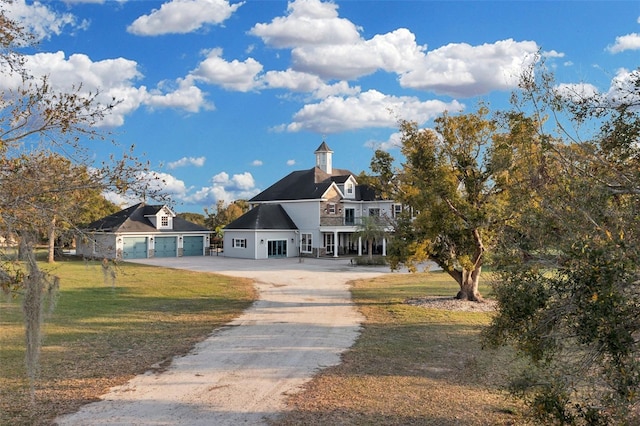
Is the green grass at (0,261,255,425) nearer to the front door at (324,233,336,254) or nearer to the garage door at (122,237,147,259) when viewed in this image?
the garage door at (122,237,147,259)

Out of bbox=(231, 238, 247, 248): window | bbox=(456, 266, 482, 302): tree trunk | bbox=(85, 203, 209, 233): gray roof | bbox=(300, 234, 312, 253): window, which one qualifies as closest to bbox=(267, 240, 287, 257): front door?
bbox=(300, 234, 312, 253): window

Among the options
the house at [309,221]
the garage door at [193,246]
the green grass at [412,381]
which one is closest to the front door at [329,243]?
the house at [309,221]

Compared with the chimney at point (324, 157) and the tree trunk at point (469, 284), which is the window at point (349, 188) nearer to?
the chimney at point (324, 157)

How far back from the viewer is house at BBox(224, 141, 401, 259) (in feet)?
152

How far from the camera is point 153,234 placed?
47.3 meters

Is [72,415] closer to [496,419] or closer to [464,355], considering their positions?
[496,419]

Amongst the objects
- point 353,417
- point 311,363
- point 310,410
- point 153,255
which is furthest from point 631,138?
point 153,255

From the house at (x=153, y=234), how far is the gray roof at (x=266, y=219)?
480 centimetres

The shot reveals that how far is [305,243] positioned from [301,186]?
5930 millimetres

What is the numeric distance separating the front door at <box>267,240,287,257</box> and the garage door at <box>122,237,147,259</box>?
1143 cm

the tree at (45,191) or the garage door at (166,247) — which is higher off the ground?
the tree at (45,191)

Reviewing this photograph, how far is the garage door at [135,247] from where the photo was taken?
45844mm

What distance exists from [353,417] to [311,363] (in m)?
3.24

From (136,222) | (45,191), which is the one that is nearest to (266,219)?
(136,222)
